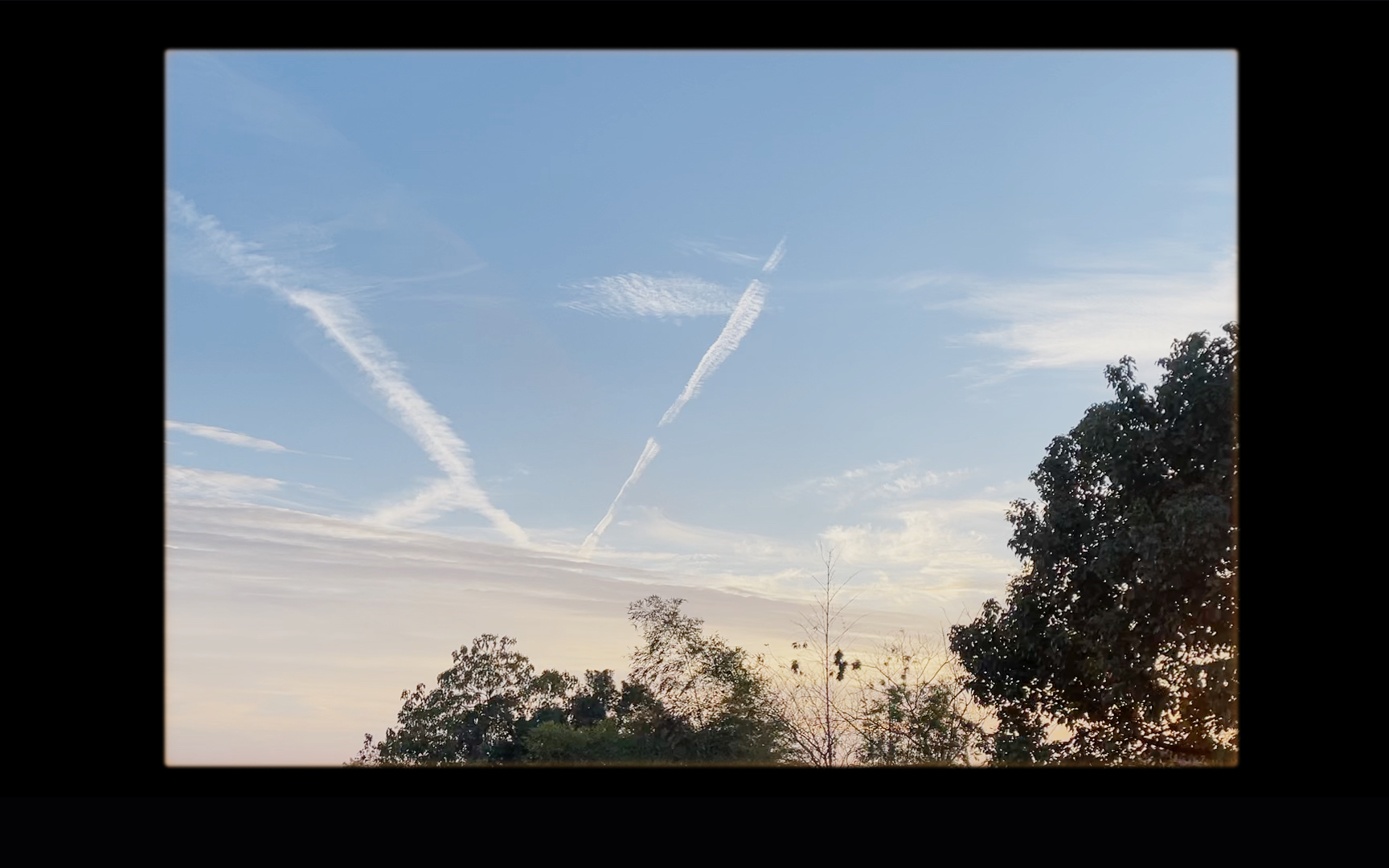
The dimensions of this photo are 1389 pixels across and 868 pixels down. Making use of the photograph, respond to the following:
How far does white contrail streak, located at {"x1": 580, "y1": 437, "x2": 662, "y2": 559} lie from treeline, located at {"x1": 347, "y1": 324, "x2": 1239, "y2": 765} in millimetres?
1489

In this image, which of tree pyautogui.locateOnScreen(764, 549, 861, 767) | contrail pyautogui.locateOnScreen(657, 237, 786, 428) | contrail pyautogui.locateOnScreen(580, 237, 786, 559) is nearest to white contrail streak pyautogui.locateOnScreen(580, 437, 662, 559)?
contrail pyautogui.locateOnScreen(580, 237, 786, 559)

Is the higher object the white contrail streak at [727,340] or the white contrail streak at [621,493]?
the white contrail streak at [727,340]

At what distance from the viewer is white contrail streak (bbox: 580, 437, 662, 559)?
1009 centimetres

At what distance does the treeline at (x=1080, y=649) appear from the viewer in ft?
26.2

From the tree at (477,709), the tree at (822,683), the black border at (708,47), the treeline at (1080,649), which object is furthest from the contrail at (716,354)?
the black border at (708,47)

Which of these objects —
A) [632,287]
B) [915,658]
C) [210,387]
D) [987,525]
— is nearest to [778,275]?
[632,287]

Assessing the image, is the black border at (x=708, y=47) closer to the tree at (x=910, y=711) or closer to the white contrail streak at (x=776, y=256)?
the tree at (x=910, y=711)

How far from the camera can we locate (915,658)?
8070 millimetres

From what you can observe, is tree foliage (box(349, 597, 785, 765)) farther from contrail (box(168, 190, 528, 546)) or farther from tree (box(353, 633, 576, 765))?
contrail (box(168, 190, 528, 546))

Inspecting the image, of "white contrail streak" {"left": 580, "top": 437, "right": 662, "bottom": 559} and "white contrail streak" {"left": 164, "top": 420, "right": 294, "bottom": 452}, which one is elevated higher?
"white contrail streak" {"left": 164, "top": 420, "right": 294, "bottom": 452}

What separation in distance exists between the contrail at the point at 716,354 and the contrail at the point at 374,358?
880 millimetres

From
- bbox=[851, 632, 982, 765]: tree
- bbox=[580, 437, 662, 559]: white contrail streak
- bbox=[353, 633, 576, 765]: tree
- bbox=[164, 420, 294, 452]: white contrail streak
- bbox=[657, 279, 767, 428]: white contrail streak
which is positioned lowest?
bbox=[353, 633, 576, 765]: tree

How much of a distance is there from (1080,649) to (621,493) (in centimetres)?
452
